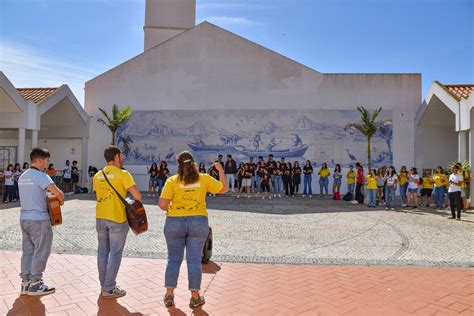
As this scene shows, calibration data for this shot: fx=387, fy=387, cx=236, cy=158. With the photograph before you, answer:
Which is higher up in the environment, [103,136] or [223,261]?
[103,136]

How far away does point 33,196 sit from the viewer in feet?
14.9

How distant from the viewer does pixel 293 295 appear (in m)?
4.71

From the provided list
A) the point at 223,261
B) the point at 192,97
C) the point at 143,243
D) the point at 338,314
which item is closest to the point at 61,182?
the point at 192,97

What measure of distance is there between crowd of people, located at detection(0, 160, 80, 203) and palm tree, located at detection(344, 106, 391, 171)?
13.8m

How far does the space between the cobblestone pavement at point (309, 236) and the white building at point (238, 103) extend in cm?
716

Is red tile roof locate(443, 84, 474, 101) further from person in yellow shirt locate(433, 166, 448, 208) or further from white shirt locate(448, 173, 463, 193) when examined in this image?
white shirt locate(448, 173, 463, 193)

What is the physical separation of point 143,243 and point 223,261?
2.06 metres

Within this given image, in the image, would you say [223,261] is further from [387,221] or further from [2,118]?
[2,118]

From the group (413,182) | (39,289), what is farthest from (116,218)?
(413,182)

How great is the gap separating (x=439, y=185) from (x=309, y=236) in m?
8.01

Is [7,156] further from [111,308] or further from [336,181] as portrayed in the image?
[111,308]

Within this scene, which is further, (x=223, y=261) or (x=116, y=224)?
(x=223, y=261)

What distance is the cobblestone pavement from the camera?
670cm

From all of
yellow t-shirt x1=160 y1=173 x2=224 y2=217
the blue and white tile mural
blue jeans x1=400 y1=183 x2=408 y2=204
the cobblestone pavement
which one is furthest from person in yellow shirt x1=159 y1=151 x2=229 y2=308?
the blue and white tile mural
